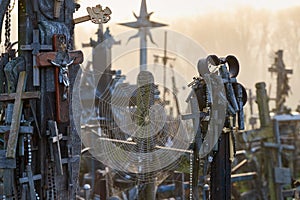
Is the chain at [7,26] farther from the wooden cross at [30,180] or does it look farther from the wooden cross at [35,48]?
the wooden cross at [30,180]

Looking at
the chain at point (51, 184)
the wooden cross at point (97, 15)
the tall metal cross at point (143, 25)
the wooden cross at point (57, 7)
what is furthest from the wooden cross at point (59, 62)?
the tall metal cross at point (143, 25)

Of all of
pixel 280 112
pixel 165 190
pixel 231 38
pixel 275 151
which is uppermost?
pixel 231 38

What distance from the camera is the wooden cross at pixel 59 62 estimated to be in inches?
176

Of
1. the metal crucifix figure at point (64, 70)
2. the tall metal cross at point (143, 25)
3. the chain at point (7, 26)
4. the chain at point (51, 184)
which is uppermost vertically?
the tall metal cross at point (143, 25)

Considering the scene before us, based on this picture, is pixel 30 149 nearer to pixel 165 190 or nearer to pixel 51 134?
pixel 51 134

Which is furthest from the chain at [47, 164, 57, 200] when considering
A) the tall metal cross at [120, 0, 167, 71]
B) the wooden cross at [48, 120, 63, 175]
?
the tall metal cross at [120, 0, 167, 71]

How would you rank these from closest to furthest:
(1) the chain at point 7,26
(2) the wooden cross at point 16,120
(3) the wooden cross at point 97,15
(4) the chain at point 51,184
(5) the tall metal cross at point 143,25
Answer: (2) the wooden cross at point 16,120 < (4) the chain at point 51,184 < (3) the wooden cross at point 97,15 < (1) the chain at point 7,26 < (5) the tall metal cross at point 143,25

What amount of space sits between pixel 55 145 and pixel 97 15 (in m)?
1.29

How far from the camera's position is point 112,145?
5.89 m

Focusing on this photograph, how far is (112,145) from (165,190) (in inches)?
89.1

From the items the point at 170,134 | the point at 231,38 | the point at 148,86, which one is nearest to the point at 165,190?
the point at 170,134

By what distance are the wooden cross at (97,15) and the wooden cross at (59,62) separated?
1.09ft

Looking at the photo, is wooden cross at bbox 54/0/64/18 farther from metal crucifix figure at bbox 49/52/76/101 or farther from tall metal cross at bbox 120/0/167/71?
tall metal cross at bbox 120/0/167/71

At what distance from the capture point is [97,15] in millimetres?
4750
